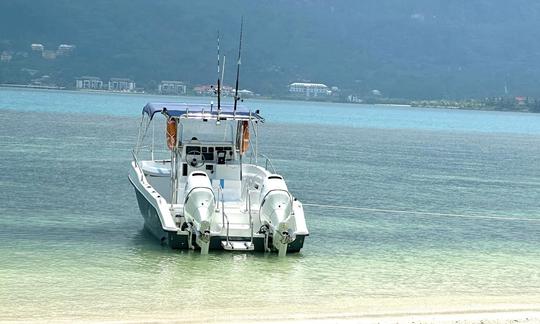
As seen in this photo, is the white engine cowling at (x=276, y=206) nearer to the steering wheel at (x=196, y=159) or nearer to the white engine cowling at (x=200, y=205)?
the white engine cowling at (x=200, y=205)

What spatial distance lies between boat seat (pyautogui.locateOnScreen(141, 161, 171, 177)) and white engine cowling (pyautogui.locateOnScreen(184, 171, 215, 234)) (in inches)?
174

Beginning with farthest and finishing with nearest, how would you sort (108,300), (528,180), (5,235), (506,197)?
(528,180) < (506,197) < (5,235) < (108,300)

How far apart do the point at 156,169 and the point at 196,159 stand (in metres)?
2.25

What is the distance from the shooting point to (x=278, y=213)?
23.2 m

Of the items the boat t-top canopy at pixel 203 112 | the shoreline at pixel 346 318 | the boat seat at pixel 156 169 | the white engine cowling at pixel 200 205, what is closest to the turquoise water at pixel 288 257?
the shoreline at pixel 346 318

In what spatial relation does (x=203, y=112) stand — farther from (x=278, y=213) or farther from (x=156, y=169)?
(x=278, y=213)

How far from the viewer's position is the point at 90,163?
47531mm

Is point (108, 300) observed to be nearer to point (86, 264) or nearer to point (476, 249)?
point (86, 264)

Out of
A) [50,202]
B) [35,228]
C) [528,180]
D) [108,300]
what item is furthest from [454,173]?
[108,300]

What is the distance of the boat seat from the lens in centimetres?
2775

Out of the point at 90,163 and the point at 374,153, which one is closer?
the point at 90,163

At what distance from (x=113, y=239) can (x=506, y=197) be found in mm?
20282

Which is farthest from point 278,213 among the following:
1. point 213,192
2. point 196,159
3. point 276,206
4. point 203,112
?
point 203,112

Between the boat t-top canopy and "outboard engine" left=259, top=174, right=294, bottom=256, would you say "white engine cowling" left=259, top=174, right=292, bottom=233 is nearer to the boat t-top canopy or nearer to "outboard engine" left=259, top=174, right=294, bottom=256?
"outboard engine" left=259, top=174, right=294, bottom=256
